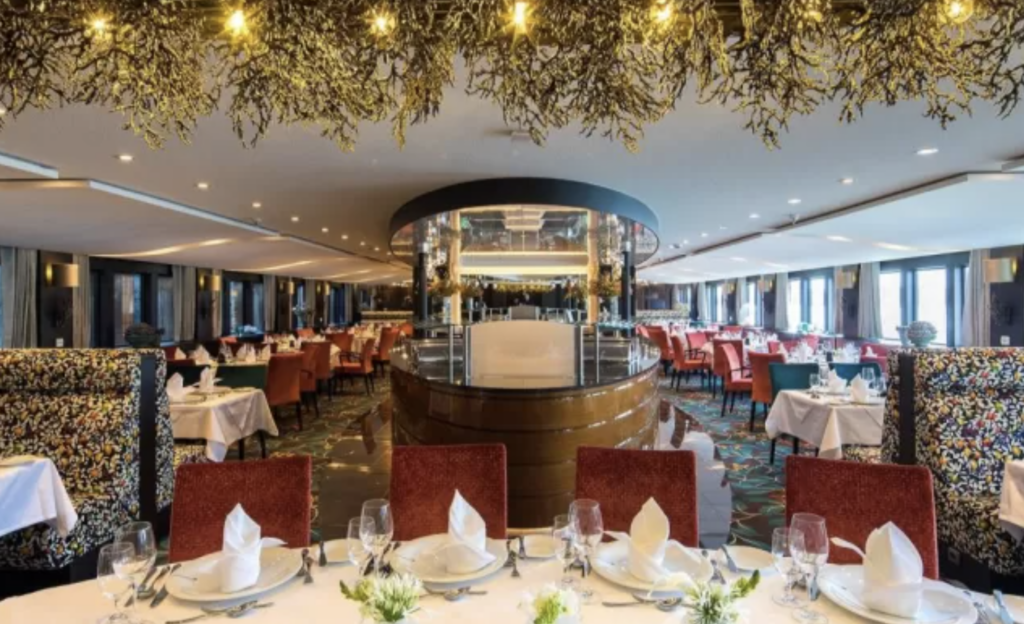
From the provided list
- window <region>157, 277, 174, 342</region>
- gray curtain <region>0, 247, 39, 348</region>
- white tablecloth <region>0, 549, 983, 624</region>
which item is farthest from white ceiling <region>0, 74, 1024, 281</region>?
window <region>157, 277, 174, 342</region>

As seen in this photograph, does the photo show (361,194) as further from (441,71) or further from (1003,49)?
(1003,49)

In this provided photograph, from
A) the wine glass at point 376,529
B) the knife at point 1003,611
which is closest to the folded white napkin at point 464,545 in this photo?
the wine glass at point 376,529

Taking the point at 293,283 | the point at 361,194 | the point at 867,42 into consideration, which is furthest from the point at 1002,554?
the point at 293,283

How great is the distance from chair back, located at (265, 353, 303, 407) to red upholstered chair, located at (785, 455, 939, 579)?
19.5ft

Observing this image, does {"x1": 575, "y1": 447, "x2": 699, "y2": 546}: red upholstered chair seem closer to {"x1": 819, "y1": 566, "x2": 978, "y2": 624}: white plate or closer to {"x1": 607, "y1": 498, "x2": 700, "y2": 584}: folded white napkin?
{"x1": 607, "y1": 498, "x2": 700, "y2": 584}: folded white napkin

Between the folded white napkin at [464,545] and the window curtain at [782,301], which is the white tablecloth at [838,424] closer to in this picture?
the folded white napkin at [464,545]

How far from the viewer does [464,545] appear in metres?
1.52

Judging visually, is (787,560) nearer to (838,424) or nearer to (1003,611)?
(1003,611)

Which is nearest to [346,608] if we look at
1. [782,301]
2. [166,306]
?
[166,306]

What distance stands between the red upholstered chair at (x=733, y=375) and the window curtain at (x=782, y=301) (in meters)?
10.6

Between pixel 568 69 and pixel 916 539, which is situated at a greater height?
pixel 568 69

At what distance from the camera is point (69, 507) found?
2.79 metres

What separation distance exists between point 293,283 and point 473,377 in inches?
785

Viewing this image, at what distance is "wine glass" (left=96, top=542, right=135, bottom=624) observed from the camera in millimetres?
1255
